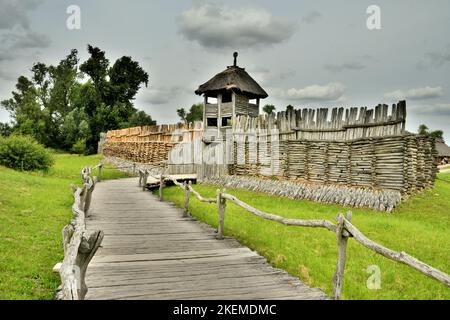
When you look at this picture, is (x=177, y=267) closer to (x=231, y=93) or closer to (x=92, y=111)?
(x=231, y=93)

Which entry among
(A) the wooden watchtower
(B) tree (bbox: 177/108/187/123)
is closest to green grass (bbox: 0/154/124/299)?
(A) the wooden watchtower

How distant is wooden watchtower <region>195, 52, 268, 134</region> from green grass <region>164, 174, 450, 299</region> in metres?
16.2

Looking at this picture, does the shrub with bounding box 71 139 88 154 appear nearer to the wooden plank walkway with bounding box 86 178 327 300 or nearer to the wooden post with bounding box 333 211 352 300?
the wooden plank walkway with bounding box 86 178 327 300

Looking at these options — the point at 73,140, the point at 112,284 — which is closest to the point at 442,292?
the point at 112,284

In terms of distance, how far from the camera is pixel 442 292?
21.1 ft

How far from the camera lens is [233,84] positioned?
2972 centimetres

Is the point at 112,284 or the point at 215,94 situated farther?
the point at 215,94

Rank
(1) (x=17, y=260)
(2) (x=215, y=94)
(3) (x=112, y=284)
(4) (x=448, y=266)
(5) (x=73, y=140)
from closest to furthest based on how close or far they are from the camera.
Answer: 1. (3) (x=112, y=284)
2. (1) (x=17, y=260)
3. (4) (x=448, y=266)
4. (2) (x=215, y=94)
5. (5) (x=73, y=140)

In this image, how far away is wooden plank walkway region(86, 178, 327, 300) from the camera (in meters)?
5.34

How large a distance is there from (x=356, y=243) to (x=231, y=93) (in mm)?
23792

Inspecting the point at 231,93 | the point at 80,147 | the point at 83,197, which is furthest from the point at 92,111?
the point at 83,197

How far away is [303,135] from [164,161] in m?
10.9

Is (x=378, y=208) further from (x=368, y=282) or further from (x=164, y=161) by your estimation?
(x=164, y=161)
